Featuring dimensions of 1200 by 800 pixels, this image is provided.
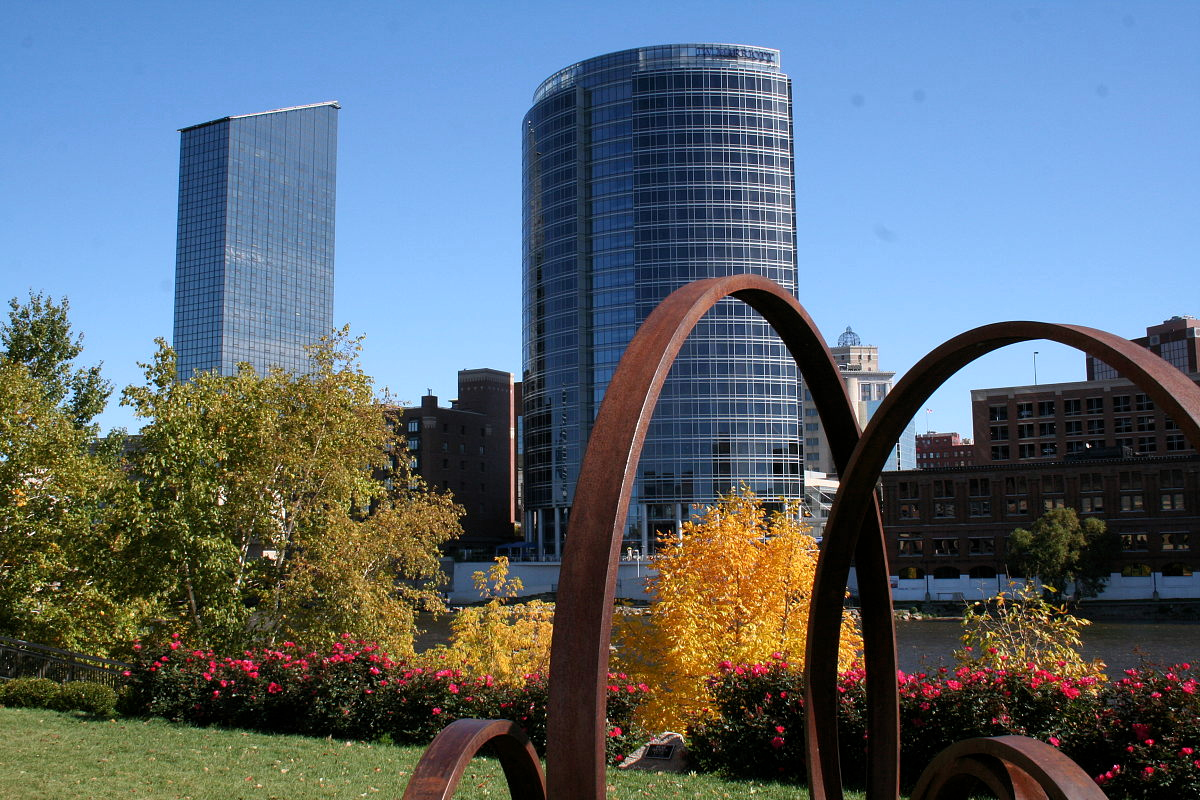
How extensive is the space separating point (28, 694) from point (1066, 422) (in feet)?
274

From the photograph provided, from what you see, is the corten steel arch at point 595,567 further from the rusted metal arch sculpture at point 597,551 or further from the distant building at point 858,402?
the distant building at point 858,402

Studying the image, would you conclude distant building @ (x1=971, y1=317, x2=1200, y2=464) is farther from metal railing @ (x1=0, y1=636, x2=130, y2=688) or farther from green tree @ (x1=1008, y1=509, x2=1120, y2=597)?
metal railing @ (x1=0, y1=636, x2=130, y2=688)

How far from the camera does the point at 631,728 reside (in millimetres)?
13969

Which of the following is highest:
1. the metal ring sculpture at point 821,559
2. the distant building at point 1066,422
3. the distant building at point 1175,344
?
the distant building at point 1175,344

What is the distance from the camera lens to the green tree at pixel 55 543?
21.3 m

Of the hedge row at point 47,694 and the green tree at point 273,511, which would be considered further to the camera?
the green tree at point 273,511

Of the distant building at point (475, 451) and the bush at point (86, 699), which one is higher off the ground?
the distant building at point (475, 451)

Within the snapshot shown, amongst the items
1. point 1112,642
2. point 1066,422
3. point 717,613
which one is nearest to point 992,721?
point 717,613

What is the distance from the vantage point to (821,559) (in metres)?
8.38

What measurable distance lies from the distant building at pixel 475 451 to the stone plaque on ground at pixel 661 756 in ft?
294

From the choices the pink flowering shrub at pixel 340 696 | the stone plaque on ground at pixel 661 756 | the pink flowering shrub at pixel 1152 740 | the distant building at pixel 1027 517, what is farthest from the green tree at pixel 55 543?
the distant building at pixel 1027 517

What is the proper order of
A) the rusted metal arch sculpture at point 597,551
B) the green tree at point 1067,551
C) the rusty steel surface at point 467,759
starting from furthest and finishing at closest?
the green tree at point 1067,551 → the rusty steel surface at point 467,759 → the rusted metal arch sculpture at point 597,551

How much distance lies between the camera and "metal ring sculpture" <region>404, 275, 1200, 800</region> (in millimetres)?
4824

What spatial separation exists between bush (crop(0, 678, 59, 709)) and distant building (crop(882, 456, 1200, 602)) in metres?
57.4
